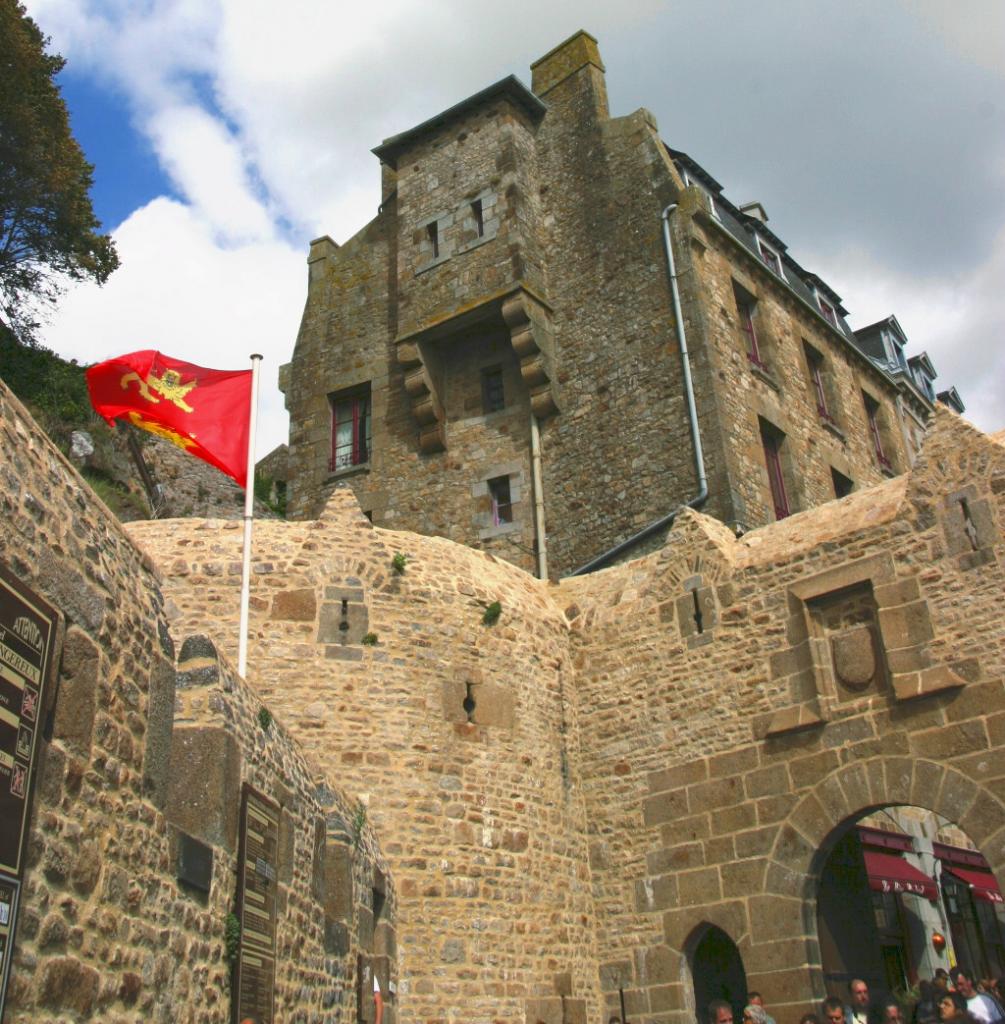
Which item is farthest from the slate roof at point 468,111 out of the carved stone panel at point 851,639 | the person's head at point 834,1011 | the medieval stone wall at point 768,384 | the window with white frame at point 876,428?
the person's head at point 834,1011

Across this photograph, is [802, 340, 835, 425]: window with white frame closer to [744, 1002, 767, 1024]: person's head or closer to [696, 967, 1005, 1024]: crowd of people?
[696, 967, 1005, 1024]: crowd of people

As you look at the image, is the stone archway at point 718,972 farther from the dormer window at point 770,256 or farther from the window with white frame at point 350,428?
the dormer window at point 770,256

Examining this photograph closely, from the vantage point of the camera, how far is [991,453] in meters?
10.4

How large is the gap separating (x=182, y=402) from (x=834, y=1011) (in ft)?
24.9

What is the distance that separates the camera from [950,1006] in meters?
8.04

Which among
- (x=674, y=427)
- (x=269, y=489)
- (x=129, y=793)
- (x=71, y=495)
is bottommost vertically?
(x=129, y=793)

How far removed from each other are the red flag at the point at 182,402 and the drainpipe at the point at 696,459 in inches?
249

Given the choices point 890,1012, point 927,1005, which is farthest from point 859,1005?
point 890,1012

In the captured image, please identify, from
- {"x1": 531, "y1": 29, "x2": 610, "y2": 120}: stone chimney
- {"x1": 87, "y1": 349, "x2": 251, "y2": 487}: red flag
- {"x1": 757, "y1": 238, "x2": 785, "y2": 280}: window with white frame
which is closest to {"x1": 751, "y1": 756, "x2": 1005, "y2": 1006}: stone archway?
{"x1": 87, "y1": 349, "x2": 251, "y2": 487}: red flag

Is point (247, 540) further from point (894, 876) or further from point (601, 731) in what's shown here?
point (894, 876)

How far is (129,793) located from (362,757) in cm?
585

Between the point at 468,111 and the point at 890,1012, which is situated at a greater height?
the point at 468,111

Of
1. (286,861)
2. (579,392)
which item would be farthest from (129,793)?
(579,392)

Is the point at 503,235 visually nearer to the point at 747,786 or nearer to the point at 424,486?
the point at 424,486
